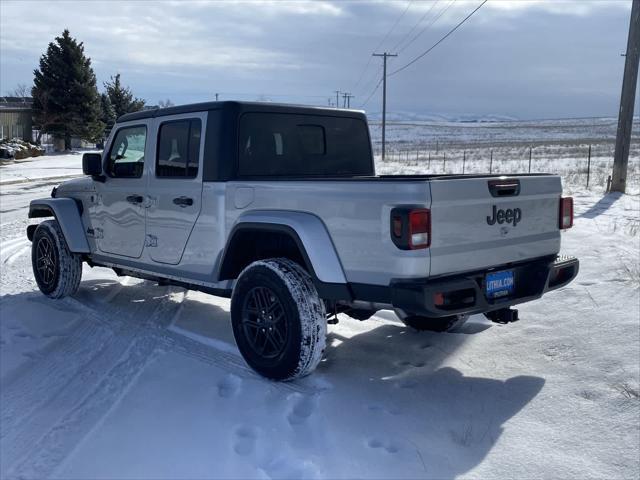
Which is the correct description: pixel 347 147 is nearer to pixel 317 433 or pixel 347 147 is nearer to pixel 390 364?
pixel 390 364

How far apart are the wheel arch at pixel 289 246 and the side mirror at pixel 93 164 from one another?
84.2 inches

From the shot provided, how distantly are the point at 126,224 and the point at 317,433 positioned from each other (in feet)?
10.7

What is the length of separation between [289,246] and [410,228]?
131cm

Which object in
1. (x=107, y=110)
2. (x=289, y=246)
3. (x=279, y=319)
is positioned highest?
(x=107, y=110)

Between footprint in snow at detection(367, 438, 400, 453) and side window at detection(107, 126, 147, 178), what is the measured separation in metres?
3.47

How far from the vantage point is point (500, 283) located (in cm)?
434

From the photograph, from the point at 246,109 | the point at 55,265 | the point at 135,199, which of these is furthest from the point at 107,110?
the point at 246,109

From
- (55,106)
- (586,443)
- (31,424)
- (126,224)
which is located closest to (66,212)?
(126,224)

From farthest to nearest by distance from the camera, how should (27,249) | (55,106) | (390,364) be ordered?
(55,106)
(27,249)
(390,364)

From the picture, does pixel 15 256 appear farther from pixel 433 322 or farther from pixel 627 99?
pixel 627 99

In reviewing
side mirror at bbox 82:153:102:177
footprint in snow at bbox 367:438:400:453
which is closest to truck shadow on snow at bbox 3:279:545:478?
footprint in snow at bbox 367:438:400:453

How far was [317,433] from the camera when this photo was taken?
3.74m

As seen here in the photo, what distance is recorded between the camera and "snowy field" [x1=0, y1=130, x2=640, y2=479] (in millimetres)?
3506

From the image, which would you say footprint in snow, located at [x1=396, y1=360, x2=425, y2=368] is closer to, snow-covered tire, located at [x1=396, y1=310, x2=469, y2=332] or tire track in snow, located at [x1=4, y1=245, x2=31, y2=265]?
snow-covered tire, located at [x1=396, y1=310, x2=469, y2=332]
